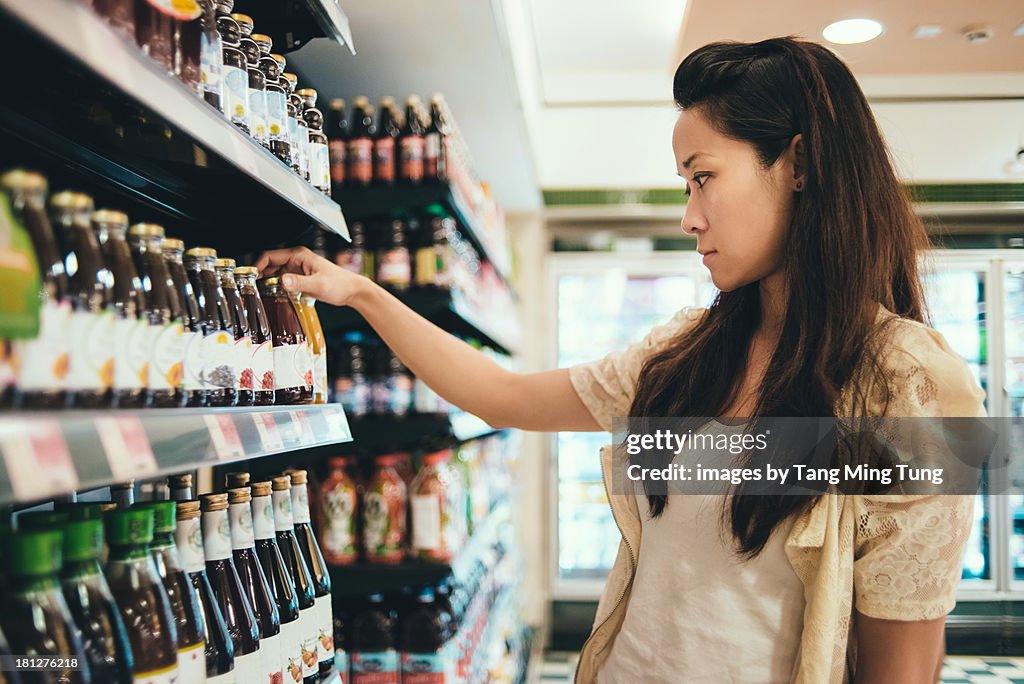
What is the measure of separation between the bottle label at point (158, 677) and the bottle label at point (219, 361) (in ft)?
1.07

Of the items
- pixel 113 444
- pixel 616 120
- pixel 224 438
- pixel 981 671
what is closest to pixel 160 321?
pixel 224 438

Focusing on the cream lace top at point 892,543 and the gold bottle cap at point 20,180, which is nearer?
the gold bottle cap at point 20,180

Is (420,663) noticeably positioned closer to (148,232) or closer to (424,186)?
(424,186)

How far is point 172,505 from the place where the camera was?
0.97 m

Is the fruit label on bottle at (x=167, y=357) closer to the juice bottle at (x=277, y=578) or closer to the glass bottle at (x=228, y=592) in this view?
the glass bottle at (x=228, y=592)

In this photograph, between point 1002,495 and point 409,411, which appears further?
point 1002,495

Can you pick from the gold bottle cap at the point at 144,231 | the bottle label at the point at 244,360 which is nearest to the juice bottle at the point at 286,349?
the bottle label at the point at 244,360

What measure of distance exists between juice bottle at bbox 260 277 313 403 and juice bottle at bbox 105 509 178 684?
1.20 ft

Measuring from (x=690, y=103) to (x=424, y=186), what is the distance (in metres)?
1.07

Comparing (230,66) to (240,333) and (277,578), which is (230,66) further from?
(277,578)

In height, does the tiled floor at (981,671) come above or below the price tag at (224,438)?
below

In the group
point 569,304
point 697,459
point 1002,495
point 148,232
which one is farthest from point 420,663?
point 1002,495

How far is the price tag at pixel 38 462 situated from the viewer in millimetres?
574

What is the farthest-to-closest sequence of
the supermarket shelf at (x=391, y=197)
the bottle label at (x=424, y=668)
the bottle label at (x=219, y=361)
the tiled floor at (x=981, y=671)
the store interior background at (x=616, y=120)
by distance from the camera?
the tiled floor at (x=981, y=671) → the store interior background at (x=616, y=120) → the supermarket shelf at (x=391, y=197) → the bottle label at (x=424, y=668) → the bottle label at (x=219, y=361)
